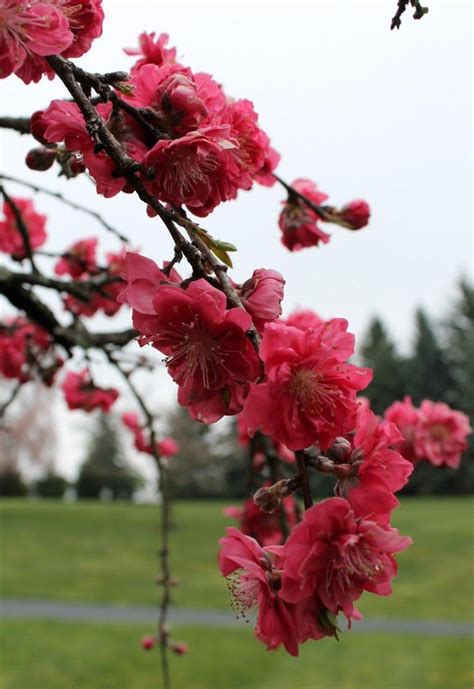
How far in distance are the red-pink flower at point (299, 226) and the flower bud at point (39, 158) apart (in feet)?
1.88

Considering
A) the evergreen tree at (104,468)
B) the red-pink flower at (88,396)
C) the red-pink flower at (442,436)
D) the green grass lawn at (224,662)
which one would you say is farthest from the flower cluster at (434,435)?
the evergreen tree at (104,468)

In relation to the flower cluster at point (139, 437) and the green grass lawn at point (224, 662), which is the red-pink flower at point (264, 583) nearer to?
the flower cluster at point (139, 437)

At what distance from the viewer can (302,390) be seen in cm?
86

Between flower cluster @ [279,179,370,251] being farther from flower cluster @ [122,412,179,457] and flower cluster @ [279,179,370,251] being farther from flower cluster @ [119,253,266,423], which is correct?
flower cluster @ [122,412,179,457]

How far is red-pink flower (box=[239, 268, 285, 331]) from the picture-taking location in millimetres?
890

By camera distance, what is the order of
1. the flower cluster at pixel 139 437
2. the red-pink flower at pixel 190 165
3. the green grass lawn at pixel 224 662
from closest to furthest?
the red-pink flower at pixel 190 165, the flower cluster at pixel 139 437, the green grass lawn at pixel 224 662

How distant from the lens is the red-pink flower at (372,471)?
0.85 meters

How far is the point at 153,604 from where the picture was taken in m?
12.7

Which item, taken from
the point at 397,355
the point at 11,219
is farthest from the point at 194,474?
the point at 11,219

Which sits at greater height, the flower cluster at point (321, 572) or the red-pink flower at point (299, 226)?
the red-pink flower at point (299, 226)

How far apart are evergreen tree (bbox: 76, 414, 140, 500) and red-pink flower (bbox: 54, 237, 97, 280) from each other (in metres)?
34.0

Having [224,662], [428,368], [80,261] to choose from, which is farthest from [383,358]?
[80,261]

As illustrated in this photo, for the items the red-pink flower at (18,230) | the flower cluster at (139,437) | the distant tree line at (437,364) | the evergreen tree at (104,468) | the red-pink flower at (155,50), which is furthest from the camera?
the evergreen tree at (104,468)

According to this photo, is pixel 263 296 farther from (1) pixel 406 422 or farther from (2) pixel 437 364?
(2) pixel 437 364
